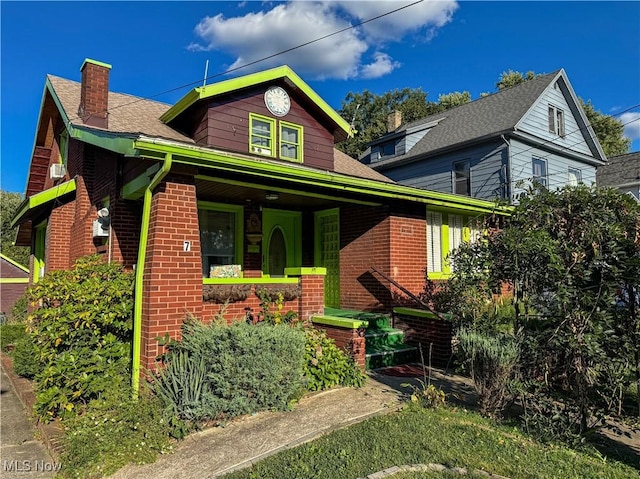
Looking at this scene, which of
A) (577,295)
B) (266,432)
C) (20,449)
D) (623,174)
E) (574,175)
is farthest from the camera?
(623,174)

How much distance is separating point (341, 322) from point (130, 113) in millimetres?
7733

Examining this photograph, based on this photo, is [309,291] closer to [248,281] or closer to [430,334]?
[248,281]

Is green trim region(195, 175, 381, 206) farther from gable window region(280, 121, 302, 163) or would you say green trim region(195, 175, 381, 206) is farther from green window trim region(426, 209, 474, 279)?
gable window region(280, 121, 302, 163)

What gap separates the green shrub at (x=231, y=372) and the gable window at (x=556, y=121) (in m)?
17.4

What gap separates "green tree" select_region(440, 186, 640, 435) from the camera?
417 cm

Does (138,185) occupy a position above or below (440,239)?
above

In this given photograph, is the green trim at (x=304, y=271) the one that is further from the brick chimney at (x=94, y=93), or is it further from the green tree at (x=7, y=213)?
the green tree at (x=7, y=213)

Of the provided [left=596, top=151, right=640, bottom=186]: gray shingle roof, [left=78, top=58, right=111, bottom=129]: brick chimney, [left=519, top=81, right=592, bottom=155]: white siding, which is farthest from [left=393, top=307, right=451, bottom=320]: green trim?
[left=596, top=151, right=640, bottom=186]: gray shingle roof

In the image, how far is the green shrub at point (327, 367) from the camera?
6.05m

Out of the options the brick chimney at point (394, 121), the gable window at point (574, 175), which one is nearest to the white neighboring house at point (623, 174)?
the gable window at point (574, 175)

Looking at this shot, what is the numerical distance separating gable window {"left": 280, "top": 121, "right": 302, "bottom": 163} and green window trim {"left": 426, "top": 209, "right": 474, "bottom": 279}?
3515mm

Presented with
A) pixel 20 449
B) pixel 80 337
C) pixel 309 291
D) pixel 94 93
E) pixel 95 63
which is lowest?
pixel 20 449

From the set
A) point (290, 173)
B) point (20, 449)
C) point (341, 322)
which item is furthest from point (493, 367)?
point (20, 449)

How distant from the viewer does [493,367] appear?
4.85m
